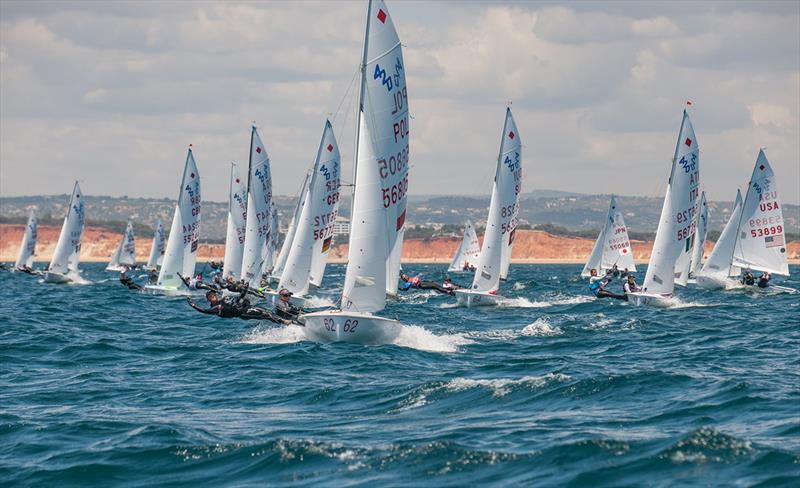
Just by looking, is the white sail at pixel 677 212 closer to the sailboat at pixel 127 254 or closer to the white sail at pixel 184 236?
the white sail at pixel 184 236

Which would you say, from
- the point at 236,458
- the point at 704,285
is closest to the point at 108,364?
the point at 236,458

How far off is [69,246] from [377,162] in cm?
4779

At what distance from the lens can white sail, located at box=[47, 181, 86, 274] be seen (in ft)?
225

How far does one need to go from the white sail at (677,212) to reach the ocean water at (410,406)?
767 cm

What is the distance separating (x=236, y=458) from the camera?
50.7ft

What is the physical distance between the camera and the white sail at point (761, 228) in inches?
2140

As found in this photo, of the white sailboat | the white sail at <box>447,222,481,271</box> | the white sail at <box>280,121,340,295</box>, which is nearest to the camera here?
the white sail at <box>280,121,340,295</box>

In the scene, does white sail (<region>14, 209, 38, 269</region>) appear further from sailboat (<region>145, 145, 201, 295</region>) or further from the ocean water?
the ocean water

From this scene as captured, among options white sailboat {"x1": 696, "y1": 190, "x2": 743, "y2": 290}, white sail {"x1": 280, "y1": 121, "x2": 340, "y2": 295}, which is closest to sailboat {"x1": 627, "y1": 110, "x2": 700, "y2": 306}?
white sail {"x1": 280, "y1": 121, "x2": 340, "y2": 295}

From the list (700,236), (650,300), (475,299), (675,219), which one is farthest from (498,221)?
(700,236)

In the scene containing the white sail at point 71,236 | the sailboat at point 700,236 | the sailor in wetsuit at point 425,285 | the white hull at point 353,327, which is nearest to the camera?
the white hull at point 353,327

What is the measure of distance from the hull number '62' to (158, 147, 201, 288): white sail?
28.9 meters

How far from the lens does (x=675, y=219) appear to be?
4200cm

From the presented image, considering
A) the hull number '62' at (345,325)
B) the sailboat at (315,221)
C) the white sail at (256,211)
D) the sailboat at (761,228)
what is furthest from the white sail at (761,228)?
the hull number '62' at (345,325)
